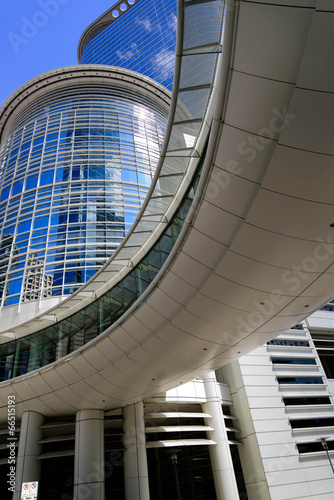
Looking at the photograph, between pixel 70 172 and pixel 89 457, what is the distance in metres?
24.1

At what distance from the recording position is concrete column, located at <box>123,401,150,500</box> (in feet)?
45.4

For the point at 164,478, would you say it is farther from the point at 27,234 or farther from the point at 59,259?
the point at 27,234

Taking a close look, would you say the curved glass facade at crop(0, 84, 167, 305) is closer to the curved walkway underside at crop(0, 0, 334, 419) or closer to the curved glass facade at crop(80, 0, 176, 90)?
the curved walkway underside at crop(0, 0, 334, 419)

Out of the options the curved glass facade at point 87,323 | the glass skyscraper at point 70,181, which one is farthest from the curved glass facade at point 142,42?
the curved glass facade at point 87,323

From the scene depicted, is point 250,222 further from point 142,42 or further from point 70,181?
point 142,42

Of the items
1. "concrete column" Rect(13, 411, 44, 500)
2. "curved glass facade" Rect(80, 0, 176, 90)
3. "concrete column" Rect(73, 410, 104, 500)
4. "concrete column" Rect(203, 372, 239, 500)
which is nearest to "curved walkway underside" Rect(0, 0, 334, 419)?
"concrete column" Rect(73, 410, 104, 500)

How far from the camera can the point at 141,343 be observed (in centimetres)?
1016

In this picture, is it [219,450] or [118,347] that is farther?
[219,450]

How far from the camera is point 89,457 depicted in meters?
13.4

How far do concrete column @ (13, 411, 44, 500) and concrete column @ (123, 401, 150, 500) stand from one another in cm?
373

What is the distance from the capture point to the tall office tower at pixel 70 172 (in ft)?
84.0

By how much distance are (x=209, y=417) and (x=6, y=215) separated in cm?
2419

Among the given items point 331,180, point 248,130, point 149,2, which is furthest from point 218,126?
point 149,2

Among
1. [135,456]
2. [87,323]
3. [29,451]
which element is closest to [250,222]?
[87,323]
